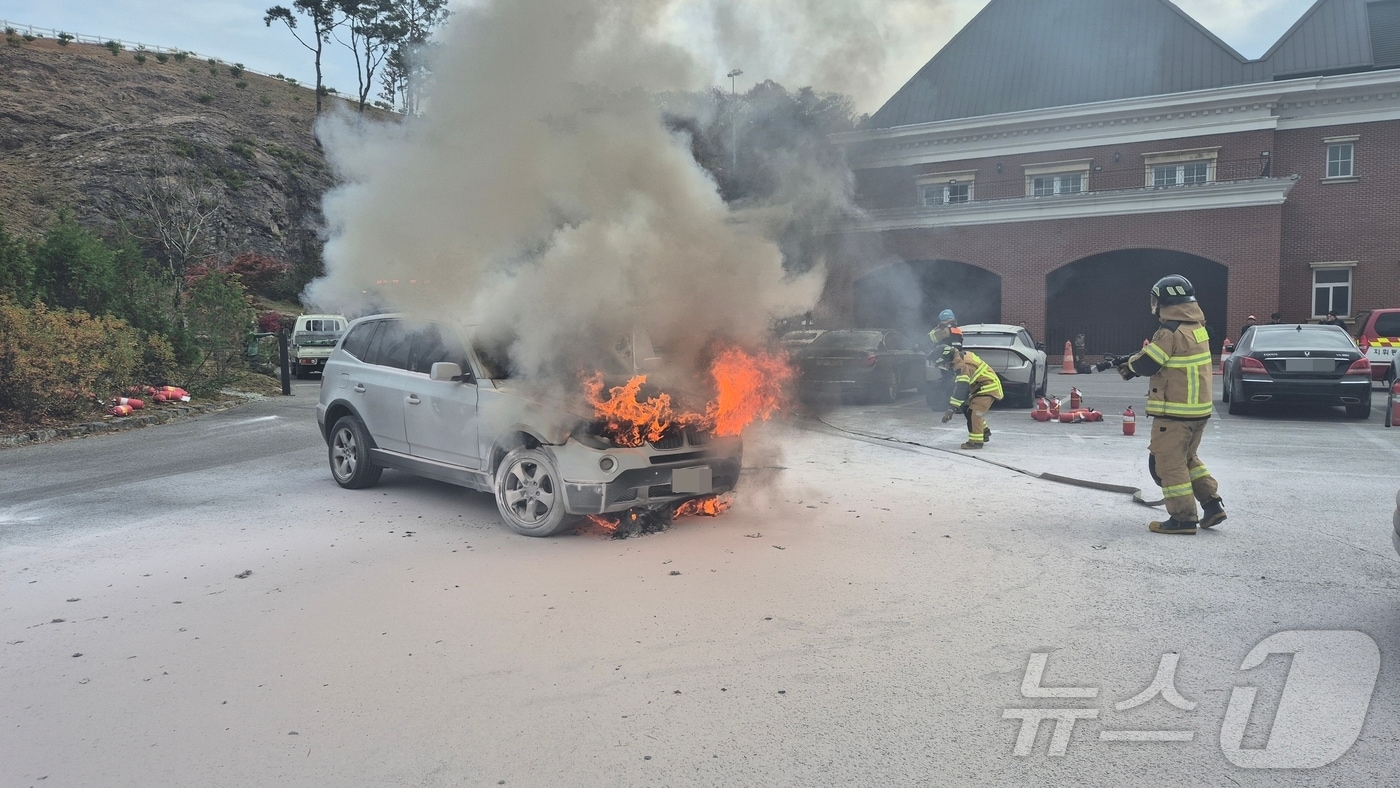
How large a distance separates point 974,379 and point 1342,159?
2498 centimetres

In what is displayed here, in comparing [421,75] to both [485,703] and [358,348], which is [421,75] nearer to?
[358,348]

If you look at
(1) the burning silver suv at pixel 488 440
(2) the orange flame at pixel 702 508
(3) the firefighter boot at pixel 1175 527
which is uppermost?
(1) the burning silver suv at pixel 488 440

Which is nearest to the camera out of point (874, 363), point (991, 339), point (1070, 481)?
point (1070, 481)

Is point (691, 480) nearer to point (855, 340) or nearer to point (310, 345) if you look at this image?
point (855, 340)

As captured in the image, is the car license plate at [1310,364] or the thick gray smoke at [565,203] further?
the car license plate at [1310,364]

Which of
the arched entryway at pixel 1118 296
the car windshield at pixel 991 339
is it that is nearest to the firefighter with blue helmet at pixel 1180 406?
the car windshield at pixel 991 339

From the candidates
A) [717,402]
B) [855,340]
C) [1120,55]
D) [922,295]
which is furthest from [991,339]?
[1120,55]

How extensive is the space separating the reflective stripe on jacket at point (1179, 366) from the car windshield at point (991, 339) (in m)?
8.92

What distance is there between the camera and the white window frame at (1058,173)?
2966 cm

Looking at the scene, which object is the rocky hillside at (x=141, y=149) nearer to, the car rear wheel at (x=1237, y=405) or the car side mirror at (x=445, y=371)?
the car side mirror at (x=445, y=371)

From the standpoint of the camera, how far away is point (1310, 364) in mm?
12727

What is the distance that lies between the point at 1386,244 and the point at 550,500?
1203 inches

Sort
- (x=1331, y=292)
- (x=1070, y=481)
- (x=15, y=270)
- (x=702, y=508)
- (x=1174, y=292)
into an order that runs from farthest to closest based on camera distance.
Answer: (x=1331, y=292), (x=15, y=270), (x=1070, y=481), (x=702, y=508), (x=1174, y=292)

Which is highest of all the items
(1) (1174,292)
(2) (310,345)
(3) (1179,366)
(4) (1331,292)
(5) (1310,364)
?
(4) (1331,292)
